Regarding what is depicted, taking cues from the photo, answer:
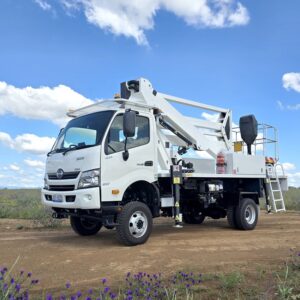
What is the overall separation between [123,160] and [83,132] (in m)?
1.18

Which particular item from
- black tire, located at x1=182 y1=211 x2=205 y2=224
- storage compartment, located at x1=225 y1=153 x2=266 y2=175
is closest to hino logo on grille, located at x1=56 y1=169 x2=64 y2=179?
storage compartment, located at x1=225 y1=153 x2=266 y2=175

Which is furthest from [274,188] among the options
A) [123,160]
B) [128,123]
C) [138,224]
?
[128,123]

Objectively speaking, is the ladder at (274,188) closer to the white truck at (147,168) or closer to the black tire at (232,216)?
the white truck at (147,168)

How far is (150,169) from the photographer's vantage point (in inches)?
357

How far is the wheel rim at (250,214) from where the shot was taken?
38.4 feet

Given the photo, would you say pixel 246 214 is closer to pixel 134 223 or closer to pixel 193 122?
pixel 193 122

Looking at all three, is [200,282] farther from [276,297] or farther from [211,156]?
[211,156]

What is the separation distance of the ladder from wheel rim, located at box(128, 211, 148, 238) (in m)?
5.34

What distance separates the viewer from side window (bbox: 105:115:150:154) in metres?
8.33

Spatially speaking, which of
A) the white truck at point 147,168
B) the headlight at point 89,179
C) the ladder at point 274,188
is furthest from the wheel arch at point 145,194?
the ladder at point 274,188

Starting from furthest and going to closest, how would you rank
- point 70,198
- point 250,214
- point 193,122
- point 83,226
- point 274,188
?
point 274,188 < point 250,214 < point 193,122 < point 83,226 < point 70,198

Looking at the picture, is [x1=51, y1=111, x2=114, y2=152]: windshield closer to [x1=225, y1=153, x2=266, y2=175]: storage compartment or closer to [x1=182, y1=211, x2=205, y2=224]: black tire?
[x1=225, y1=153, x2=266, y2=175]: storage compartment

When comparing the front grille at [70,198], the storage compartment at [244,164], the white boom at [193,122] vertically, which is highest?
the white boom at [193,122]

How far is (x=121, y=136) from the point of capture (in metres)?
8.53
